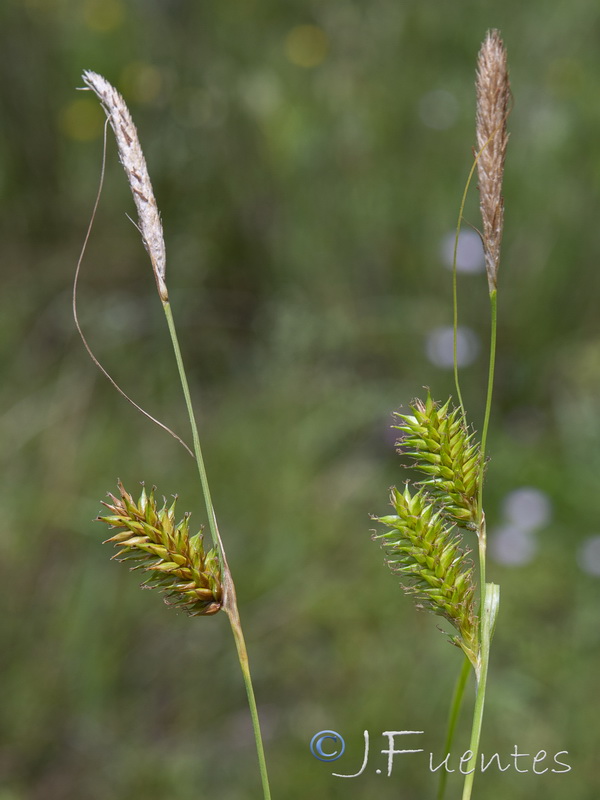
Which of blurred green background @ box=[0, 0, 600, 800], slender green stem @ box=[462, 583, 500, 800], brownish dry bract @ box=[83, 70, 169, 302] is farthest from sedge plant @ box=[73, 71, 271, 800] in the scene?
blurred green background @ box=[0, 0, 600, 800]

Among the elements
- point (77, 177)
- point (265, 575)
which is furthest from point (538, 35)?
point (265, 575)

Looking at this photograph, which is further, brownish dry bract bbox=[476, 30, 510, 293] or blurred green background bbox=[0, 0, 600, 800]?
blurred green background bbox=[0, 0, 600, 800]

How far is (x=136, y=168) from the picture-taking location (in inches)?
16.6

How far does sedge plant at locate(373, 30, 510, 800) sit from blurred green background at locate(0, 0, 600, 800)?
1.16 m

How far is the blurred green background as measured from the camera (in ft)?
5.29

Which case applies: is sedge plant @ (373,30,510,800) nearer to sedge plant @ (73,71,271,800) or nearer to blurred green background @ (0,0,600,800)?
sedge plant @ (73,71,271,800)

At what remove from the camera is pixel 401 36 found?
313cm

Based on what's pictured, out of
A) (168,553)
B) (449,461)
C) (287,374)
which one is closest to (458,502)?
(449,461)

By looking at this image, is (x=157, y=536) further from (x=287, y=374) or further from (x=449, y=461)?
(x=287, y=374)

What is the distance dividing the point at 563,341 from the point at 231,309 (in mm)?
1014

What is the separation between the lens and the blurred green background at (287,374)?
1611mm

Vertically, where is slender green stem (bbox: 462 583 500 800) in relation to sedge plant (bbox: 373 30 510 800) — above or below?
below

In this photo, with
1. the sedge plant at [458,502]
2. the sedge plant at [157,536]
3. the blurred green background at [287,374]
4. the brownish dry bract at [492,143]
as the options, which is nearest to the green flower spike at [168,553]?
the sedge plant at [157,536]

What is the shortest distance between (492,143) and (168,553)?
0.89ft
